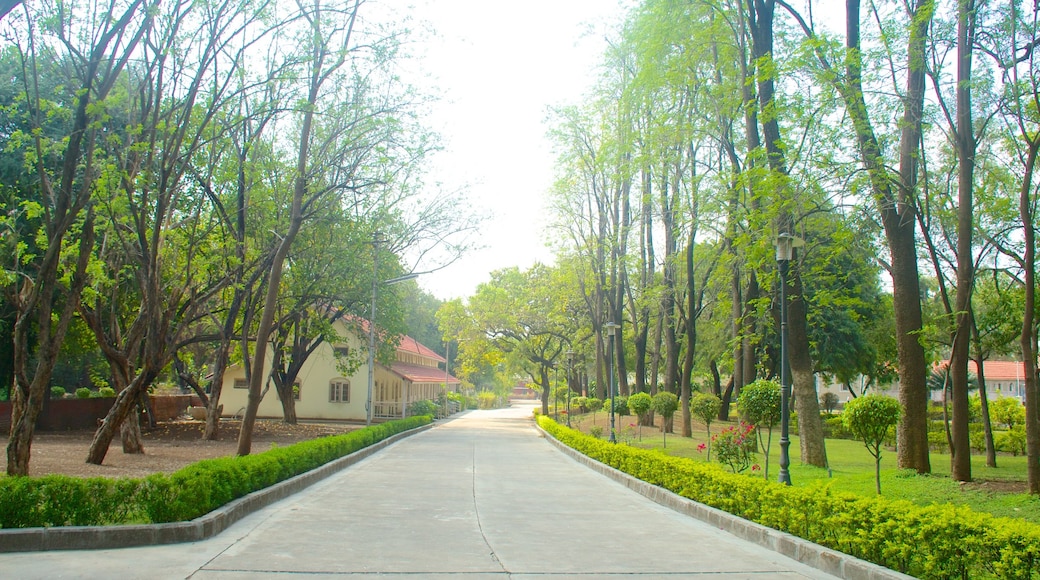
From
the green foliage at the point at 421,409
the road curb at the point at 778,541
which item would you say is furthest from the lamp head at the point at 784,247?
the green foliage at the point at 421,409

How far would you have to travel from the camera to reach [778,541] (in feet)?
28.7

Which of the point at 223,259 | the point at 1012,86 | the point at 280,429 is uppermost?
the point at 1012,86

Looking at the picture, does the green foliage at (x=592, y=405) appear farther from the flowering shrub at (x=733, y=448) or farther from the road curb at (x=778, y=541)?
the road curb at (x=778, y=541)

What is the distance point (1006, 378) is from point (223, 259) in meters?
73.5

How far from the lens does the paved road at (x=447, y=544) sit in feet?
23.1

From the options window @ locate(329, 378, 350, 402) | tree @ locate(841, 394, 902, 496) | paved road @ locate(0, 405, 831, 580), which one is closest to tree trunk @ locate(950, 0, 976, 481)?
tree @ locate(841, 394, 902, 496)

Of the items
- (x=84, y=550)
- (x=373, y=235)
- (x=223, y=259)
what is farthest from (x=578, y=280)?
(x=84, y=550)

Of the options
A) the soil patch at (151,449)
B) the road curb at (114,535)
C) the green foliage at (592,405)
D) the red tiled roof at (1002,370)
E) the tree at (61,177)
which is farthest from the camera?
the red tiled roof at (1002,370)

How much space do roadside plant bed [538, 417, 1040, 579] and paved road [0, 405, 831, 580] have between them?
514mm

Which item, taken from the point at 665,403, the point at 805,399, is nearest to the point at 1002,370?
the point at 665,403

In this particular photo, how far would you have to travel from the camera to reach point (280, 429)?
31438 mm

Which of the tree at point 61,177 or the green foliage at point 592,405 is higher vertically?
the tree at point 61,177

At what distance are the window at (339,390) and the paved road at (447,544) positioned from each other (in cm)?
3054

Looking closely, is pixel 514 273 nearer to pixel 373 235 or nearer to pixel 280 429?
pixel 280 429
